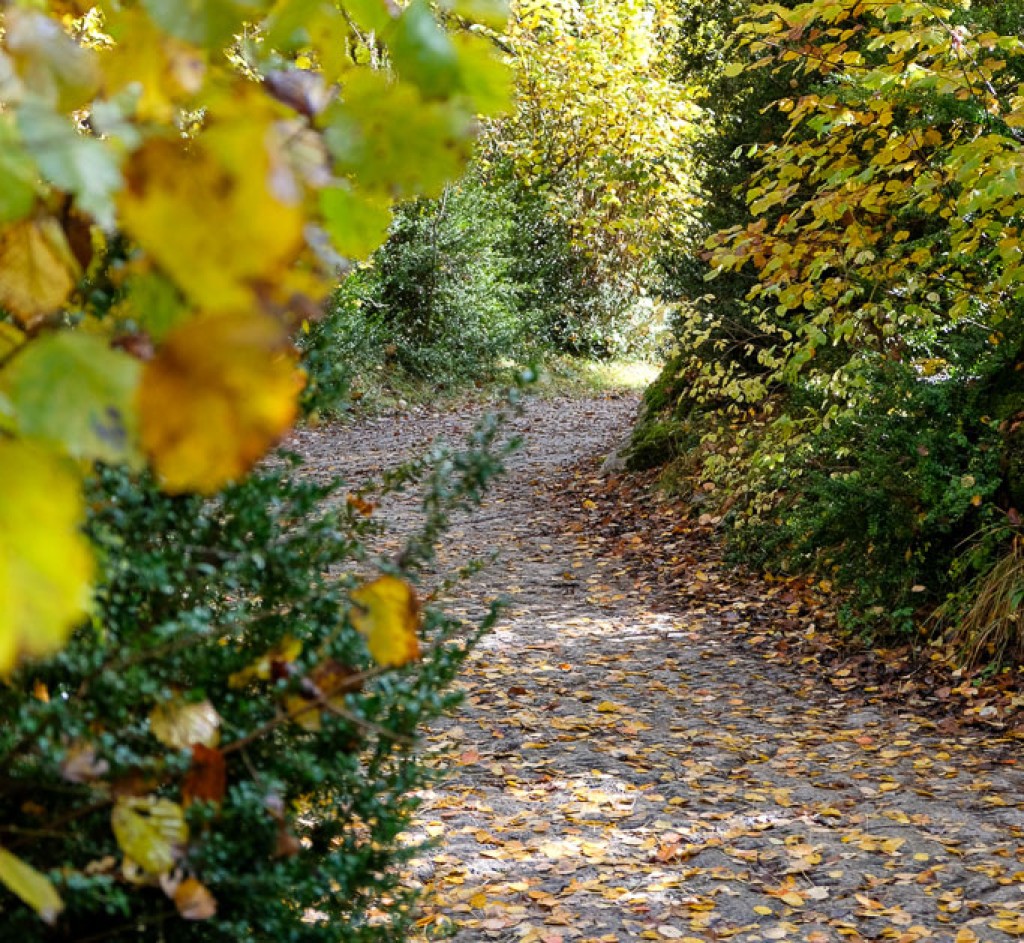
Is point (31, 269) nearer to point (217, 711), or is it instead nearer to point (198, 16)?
point (198, 16)

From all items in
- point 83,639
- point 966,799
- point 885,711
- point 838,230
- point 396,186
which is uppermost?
point 838,230

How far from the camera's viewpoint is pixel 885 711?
5.08m

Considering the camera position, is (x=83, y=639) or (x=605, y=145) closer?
(x=83, y=639)

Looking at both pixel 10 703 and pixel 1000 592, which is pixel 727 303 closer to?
pixel 1000 592

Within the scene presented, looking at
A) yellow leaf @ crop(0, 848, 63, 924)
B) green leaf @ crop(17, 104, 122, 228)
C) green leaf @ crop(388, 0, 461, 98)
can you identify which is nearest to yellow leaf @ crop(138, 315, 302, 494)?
green leaf @ crop(17, 104, 122, 228)

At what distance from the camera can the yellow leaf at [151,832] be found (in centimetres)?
129

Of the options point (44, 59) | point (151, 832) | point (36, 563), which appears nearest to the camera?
point (36, 563)

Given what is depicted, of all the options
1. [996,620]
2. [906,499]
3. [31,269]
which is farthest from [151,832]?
[906,499]

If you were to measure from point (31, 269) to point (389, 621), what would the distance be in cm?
65

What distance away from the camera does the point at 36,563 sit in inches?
25.5

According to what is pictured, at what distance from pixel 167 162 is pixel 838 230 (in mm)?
6645

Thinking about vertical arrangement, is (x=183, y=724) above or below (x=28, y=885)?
above

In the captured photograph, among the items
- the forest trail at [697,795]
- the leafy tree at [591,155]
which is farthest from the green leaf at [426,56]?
the leafy tree at [591,155]

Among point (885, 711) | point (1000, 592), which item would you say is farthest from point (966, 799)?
point (1000, 592)
